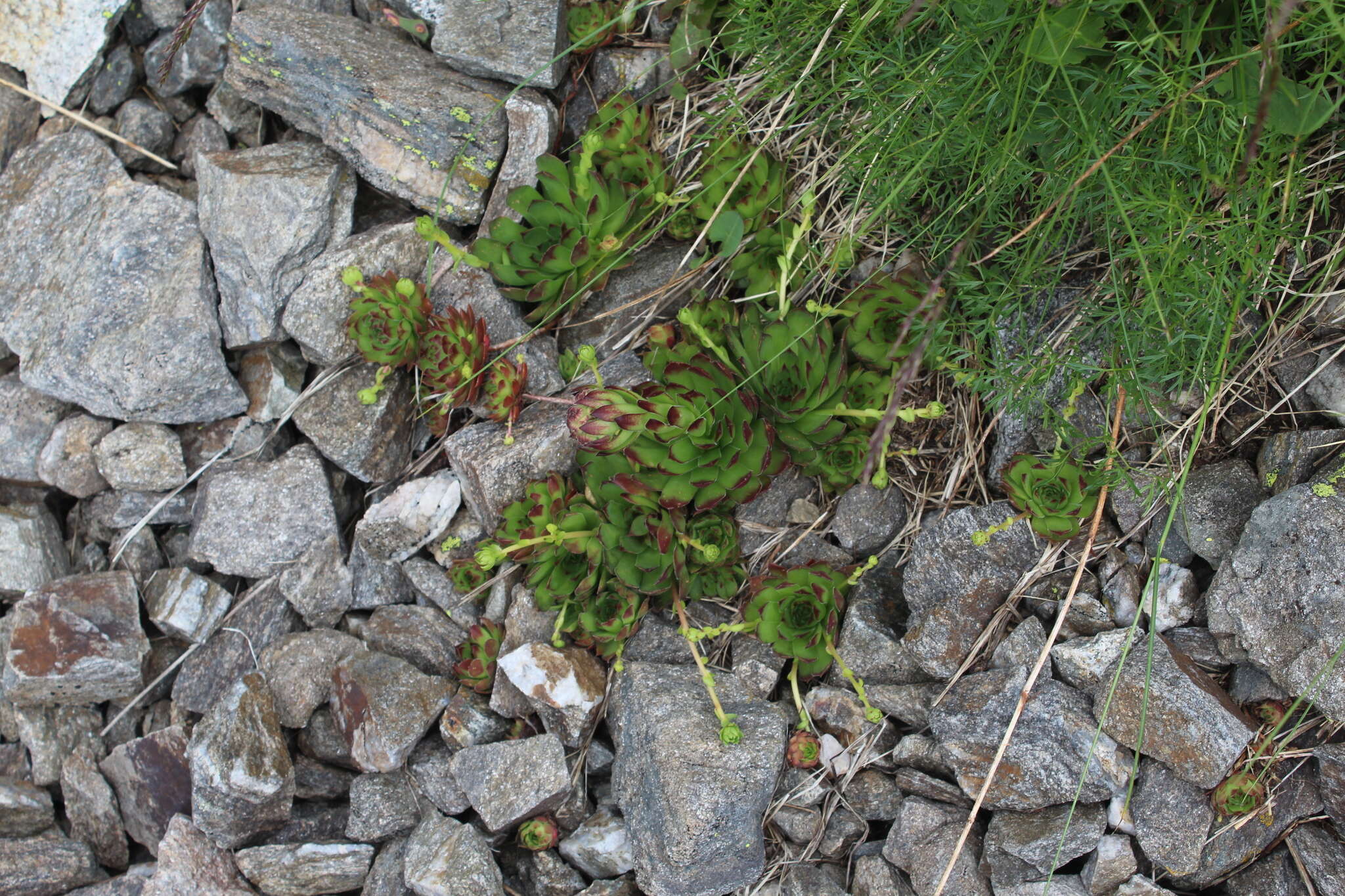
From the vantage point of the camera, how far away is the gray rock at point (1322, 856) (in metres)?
2.23

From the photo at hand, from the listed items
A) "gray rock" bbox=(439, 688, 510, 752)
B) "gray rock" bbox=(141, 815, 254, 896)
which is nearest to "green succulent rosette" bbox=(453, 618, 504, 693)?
"gray rock" bbox=(439, 688, 510, 752)

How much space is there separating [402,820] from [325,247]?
6.40ft

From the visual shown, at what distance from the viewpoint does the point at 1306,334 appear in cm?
240

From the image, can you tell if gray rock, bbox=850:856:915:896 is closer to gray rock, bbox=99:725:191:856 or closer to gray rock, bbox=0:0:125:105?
gray rock, bbox=99:725:191:856

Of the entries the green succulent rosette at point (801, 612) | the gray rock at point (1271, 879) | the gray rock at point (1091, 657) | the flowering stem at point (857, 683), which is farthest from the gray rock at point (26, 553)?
the gray rock at point (1271, 879)

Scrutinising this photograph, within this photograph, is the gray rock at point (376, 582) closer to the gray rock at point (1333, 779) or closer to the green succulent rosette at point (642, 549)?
the green succulent rosette at point (642, 549)

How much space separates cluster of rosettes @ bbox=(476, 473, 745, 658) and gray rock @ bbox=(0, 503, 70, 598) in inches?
71.0

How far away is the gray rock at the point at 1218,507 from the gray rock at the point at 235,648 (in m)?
2.86

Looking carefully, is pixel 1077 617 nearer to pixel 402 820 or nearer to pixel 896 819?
pixel 896 819

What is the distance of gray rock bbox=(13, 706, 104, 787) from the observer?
130 inches

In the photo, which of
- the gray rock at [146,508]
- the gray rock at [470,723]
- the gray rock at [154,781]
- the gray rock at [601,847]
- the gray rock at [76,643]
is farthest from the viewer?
the gray rock at [146,508]

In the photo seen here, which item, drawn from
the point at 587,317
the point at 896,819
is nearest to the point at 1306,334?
the point at 896,819

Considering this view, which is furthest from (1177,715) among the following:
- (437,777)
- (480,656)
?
(437,777)

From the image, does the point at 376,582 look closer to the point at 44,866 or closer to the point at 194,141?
the point at 44,866
